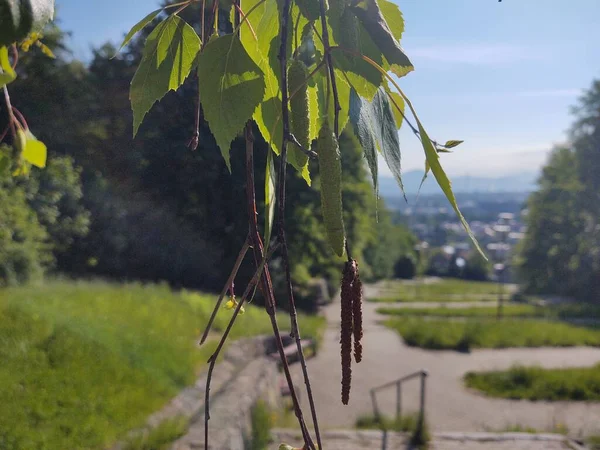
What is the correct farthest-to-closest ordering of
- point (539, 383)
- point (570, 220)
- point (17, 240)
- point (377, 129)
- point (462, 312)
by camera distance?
point (570, 220) → point (462, 312) → point (539, 383) → point (17, 240) → point (377, 129)

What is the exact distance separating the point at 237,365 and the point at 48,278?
2.84 meters

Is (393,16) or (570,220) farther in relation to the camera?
(570,220)

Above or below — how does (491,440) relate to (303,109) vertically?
below

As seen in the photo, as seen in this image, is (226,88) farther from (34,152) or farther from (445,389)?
(445,389)

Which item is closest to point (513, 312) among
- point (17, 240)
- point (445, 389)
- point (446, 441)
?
point (445, 389)

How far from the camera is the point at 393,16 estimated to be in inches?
15.9

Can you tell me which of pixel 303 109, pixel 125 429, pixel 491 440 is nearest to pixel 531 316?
pixel 491 440

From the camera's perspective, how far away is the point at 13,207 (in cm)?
539

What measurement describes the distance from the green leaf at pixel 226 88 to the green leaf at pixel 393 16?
0.41ft

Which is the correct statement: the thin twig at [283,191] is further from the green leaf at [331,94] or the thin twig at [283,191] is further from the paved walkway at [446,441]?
the paved walkway at [446,441]

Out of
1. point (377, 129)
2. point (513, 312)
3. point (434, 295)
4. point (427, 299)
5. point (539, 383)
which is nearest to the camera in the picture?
point (377, 129)

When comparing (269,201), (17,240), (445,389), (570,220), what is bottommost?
(445,389)

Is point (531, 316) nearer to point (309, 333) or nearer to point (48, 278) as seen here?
point (309, 333)

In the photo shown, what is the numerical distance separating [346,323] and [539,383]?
6821 mm
